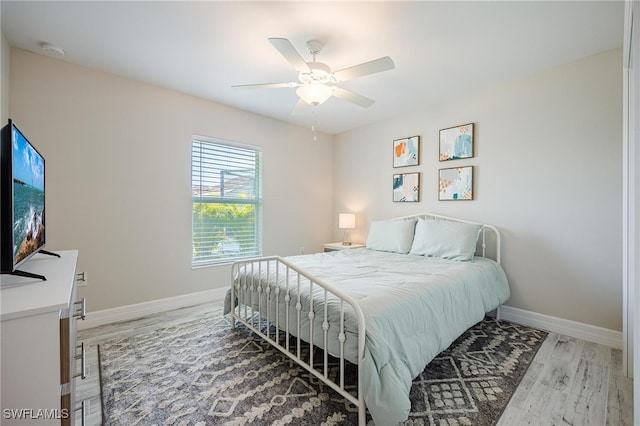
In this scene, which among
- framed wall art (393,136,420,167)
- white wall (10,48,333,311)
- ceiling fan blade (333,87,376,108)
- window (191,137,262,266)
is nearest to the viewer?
ceiling fan blade (333,87,376,108)

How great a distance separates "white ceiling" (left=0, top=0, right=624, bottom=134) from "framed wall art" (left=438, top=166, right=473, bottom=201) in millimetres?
945

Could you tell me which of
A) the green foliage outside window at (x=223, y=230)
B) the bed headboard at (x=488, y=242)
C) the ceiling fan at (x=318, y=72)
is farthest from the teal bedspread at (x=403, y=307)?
the ceiling fan at (x=318, y=72)

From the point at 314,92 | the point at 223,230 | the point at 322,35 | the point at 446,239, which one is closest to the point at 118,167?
the point at 223,230

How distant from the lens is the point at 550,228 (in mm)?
2686

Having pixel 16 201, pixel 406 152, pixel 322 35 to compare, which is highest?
pixel 322 35

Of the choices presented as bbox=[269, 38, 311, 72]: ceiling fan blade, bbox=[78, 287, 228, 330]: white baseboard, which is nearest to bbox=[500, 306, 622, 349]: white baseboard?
bbox=[269, 38, 311, 72]: ceiling fan blade

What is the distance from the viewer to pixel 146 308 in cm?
302

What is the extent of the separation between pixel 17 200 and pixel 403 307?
1.89 meters

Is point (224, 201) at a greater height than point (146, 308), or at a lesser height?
greater

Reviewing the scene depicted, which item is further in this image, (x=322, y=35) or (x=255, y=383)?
(x=322, y=35)

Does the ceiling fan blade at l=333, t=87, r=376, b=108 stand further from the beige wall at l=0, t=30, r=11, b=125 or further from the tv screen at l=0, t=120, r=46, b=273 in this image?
the beige wall at l=0, t=30, r=11, b=125

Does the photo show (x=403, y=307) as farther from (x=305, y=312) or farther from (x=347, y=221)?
(x=347, y=221)

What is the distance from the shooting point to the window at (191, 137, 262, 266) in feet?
11.4

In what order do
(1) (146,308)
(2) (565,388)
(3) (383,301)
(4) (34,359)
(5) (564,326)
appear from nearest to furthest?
(4) (34,359) → (3) (383,301) → (2) (565,388) → (5) (564,326) → (1) (146,308)
